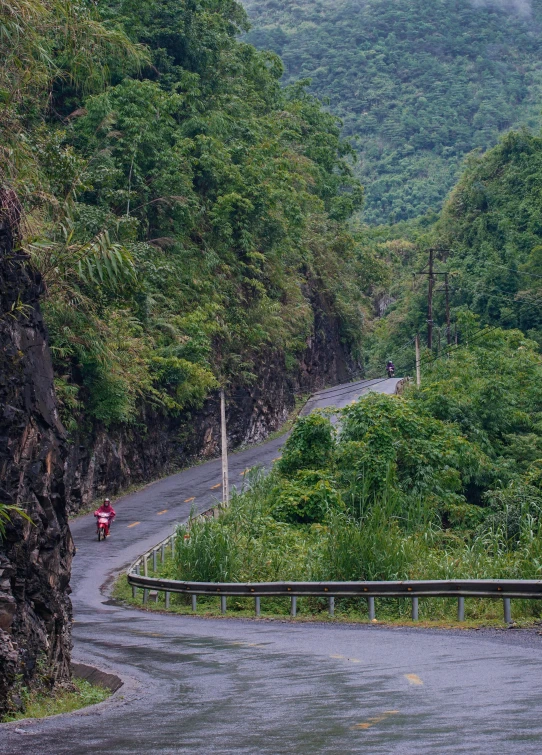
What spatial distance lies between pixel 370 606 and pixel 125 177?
31852 mm

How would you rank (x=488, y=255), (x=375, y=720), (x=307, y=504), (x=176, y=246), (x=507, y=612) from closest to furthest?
(x=375, y=720) → (x=507, y=612) → (x=307, y=504) → (x=176, y=246) → (x=488, y=255)

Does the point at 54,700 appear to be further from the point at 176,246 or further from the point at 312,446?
the point at 176,246

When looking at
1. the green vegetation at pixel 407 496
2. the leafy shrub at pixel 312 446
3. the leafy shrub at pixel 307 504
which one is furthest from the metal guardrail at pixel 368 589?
the leafy shrub at pixel 312 446

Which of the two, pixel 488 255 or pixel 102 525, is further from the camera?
pixel 488 255

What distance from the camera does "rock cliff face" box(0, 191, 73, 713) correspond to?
1243 centimetres

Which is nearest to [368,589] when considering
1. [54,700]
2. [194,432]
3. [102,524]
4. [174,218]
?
[54,700]

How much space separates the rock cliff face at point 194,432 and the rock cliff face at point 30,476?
898 inches

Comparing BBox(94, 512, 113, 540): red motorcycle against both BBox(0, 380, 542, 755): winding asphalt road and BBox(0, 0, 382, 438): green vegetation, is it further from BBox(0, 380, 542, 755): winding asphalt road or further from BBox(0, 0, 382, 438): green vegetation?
BBox(0, 380, 542, 755): winding asphalt road

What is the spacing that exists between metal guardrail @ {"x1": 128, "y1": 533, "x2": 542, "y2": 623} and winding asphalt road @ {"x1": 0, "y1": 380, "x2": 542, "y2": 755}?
83 centimetres

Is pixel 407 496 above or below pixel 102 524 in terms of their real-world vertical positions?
above

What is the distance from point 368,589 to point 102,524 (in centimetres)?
1793

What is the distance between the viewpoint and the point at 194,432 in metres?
50.0

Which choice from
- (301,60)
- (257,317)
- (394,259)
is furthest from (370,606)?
(301,60)

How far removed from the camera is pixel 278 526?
1032 inches
